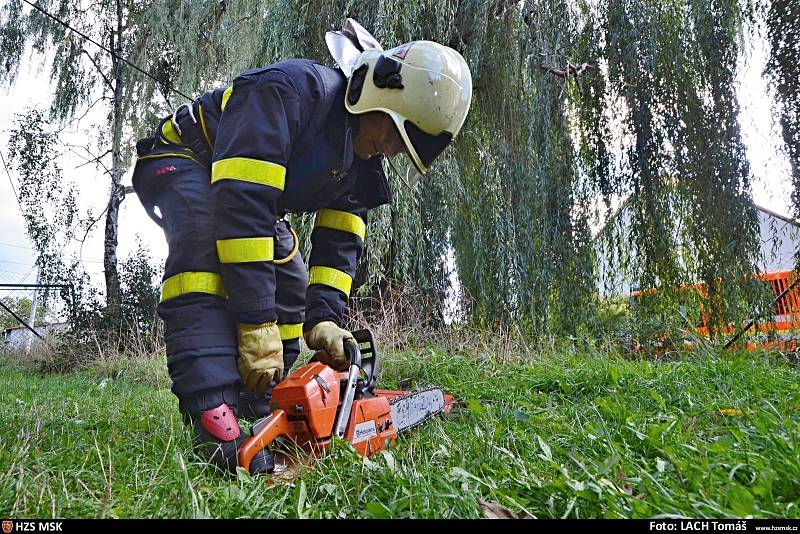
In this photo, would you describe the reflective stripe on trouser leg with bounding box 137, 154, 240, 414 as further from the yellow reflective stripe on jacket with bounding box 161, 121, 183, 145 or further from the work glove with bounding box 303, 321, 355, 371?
the work glove with bounding box 303, 321, 355, 371

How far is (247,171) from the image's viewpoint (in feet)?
5.87

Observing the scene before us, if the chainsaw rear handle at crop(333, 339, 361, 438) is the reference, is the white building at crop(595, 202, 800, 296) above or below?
above

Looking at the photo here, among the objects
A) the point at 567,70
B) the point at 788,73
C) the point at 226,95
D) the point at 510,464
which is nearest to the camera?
the point at 510,464

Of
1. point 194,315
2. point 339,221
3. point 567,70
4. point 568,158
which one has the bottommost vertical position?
point 194,315

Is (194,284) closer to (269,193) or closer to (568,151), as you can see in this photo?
(269,193)

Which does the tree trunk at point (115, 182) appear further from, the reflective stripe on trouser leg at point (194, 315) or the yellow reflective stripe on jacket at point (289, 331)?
the reflective stripe on trouser leg at point (194, 315)

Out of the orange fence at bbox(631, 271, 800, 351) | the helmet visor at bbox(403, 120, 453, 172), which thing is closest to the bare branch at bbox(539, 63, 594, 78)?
the orange fence at bbox(631, 271, 800, 351)

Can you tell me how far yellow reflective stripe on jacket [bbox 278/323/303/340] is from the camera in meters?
2.50

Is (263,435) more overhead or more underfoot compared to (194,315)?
more underfoot

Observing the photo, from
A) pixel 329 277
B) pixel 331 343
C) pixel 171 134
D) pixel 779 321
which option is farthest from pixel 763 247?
pixel 171 134

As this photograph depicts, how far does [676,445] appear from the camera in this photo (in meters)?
1.45

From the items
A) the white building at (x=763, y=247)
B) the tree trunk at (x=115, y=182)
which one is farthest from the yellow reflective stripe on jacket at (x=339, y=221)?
the tree trunk at (x=115, y=182)

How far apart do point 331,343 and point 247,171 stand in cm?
79

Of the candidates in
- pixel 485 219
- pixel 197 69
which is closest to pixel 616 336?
pixel 485 219
